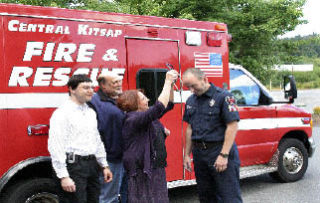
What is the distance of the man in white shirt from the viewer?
3.53 meters

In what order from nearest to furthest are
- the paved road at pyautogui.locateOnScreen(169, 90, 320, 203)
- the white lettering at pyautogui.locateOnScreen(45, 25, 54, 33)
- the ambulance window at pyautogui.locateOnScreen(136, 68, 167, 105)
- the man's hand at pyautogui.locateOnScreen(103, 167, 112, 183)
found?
1. the man's hand at pyautogui.locateOnScreen(103, 167, 112, 183)
2. the white lettering at pyautogui.locateOnScreen(45, 25, 54, 33)
3. the ambulance window at pyautogui.locateOnScreen(136, 68, 167, 105)
4. the paved road at pyautogui.locateOnScreen(169, 90, 320, 203)

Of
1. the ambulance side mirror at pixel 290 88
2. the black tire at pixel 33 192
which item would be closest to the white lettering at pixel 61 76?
the black tire at pixel 33 192

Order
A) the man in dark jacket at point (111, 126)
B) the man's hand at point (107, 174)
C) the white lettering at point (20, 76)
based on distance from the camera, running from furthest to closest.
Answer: the white lettering at point (20, 76) < the man in dark jacket at point (111, 126) < the man's hand at point (107, 174)

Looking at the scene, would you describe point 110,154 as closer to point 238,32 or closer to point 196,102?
point 196,102

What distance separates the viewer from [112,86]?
4113mm

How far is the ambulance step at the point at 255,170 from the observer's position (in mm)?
6340

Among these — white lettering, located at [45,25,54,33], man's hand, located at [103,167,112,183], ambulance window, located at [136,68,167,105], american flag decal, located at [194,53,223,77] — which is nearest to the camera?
man's hand, located at [103,167,112,183]

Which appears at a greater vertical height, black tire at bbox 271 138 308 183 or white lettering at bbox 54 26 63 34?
white lettering at bbox 54 26 63 34

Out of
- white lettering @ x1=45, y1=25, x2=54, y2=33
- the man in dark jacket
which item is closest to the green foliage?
white lettering @ x1=45, y1=25, x2=54, y2=33

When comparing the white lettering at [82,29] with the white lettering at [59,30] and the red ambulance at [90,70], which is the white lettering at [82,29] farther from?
the white lettering at [59,30]

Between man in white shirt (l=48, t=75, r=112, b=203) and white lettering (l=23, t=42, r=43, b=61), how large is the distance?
921mm

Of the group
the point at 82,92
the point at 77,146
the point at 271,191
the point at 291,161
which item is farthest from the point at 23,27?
the point at 291,161

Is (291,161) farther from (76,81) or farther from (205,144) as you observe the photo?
(76,81)

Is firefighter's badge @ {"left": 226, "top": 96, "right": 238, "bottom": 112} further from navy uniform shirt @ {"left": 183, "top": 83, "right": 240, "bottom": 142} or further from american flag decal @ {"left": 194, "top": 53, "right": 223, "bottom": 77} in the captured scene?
american flag decal @ {"left": 194, "top": 53, "right": 223, "bottom": 77}
